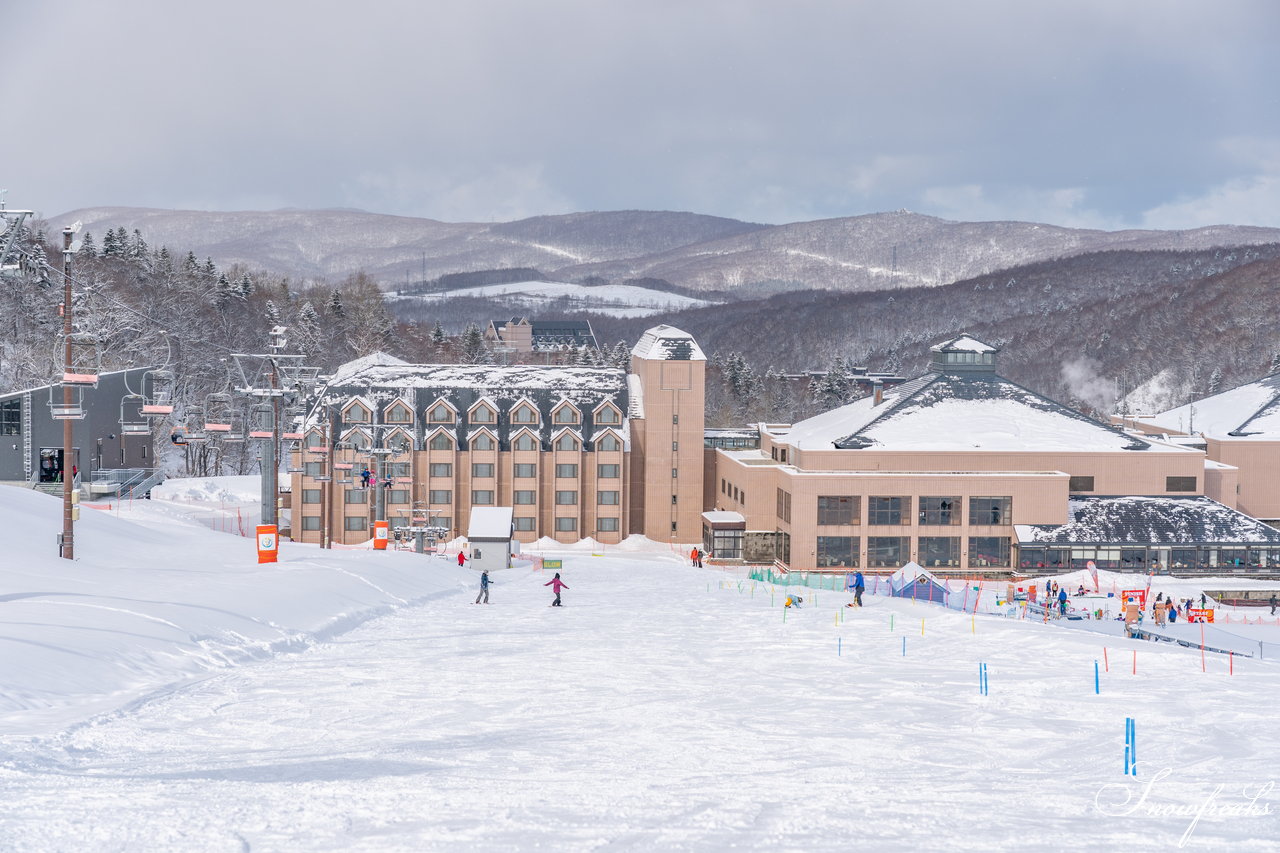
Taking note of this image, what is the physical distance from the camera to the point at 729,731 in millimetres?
18609

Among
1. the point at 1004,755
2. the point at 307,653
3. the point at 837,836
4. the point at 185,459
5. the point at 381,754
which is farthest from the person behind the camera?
the point at 185,459

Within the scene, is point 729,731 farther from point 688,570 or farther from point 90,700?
point 688,570

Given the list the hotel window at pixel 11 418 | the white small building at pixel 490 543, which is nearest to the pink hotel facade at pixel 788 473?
the white small building at pixel 490 543

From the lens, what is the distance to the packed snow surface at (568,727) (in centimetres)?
1326

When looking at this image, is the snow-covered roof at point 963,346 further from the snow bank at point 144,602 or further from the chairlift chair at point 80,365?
the chairlift chair at point 80,365

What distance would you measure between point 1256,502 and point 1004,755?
7108 cm

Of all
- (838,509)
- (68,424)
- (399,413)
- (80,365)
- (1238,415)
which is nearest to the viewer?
(68,424)

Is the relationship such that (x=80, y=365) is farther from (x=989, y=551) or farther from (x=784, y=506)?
(x=989, y=551)

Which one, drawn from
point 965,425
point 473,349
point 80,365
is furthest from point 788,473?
point 473,349

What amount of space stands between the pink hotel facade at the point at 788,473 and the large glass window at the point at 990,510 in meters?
0.08

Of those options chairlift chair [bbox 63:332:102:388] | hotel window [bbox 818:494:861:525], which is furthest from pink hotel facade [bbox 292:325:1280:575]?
chairlift chair [bbox 63:332:102:388]

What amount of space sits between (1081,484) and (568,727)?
58.8 m

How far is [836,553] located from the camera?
2557 inches

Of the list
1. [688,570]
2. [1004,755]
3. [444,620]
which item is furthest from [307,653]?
[688,570]
